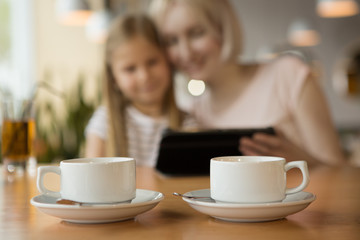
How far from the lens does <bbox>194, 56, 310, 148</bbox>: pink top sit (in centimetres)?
191

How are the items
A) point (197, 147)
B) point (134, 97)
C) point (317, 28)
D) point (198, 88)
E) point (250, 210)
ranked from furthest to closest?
point (317, 28)
point (198, 88)
point (134, 97)
point (197, 147)
point (250, 210)

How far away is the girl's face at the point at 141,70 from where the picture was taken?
187cm

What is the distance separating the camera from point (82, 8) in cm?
344

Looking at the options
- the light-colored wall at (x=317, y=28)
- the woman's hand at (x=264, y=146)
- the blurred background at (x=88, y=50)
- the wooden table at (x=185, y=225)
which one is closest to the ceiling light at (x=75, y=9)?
the blurred background at (x=88, y=50)

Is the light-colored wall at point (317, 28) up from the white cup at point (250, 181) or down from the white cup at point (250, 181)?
up

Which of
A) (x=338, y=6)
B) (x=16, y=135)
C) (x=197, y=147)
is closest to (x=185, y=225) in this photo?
(x=197, y=147)

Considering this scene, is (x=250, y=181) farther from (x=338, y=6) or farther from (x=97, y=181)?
(x=338, y=6)

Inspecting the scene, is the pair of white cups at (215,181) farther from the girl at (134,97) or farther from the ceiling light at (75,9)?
the ceiling light at (75,9)

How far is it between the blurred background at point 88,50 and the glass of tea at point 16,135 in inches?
3.5

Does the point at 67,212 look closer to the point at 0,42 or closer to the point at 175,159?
the point at 175,159

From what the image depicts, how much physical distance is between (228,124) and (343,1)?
9.77 feet

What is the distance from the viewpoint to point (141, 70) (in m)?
1.85

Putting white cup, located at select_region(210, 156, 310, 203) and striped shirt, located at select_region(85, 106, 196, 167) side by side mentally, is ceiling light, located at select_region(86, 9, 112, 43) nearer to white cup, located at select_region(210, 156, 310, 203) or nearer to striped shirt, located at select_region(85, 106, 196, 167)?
striped shirt, located at select_region(85, 106, 196, 167)

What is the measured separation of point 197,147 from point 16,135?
459 mm
